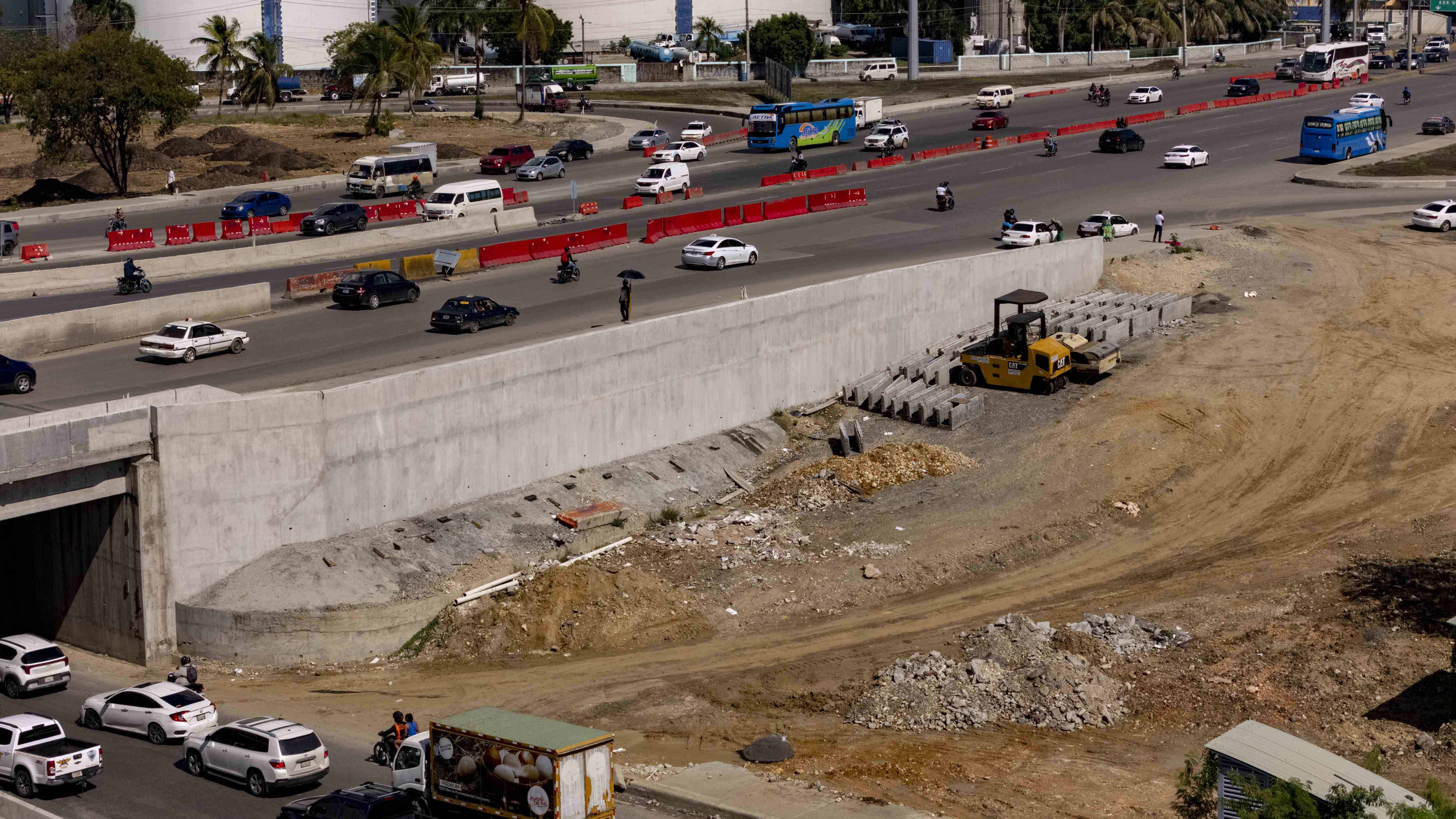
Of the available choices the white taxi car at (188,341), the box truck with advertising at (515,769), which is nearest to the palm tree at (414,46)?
the white taxi car at (188,341)

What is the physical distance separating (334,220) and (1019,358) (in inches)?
1255

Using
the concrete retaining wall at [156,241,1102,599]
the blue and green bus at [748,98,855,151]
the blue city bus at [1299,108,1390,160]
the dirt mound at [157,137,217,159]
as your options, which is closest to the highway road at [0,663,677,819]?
the concrete retaining wall at [156,241,1102,599]

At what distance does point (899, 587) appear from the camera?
37.2 metres

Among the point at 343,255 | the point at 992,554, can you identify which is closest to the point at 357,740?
the point at 992,554

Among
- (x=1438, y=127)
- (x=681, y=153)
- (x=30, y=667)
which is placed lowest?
(x=30, y=667)

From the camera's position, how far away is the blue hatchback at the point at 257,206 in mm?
69438

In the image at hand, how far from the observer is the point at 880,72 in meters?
128

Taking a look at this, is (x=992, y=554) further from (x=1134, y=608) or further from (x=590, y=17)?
(x=590, y=17)

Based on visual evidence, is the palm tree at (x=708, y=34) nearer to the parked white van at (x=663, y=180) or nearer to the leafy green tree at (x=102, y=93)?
the parked white van at (x=663, y=180)

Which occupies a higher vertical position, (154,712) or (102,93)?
(102,93)

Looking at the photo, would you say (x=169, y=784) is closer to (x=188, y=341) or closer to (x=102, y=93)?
(x=188, y=341)

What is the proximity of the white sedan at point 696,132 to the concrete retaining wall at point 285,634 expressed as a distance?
211 ft

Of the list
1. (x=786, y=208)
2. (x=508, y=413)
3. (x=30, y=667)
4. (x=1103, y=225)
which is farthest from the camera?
(x=786, y=208)

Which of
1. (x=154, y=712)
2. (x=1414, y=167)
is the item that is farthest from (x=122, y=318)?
(x=1414, y=167)
